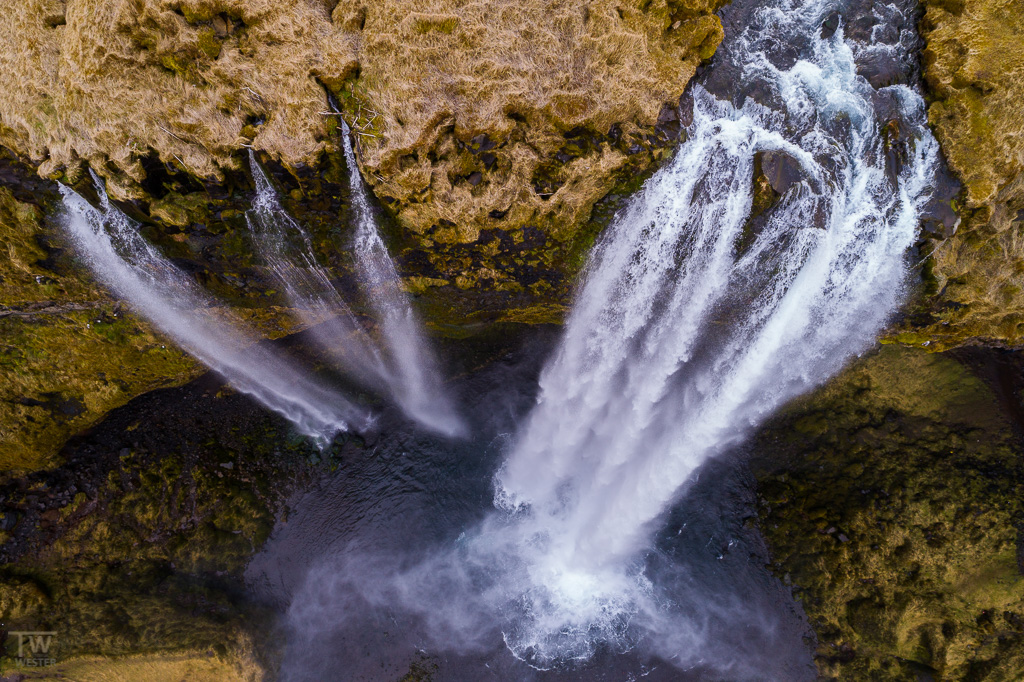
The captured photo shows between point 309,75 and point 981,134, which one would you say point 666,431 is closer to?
point 981,134

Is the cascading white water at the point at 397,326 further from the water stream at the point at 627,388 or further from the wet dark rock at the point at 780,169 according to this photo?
the wet dark rock at the point at 780,169

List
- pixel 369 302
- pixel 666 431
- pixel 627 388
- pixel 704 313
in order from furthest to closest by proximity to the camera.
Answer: pixel 666 431 < pixel 627 388 < pixel 369 302 < pixel 704 313

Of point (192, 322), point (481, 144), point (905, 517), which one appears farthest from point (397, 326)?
point (905, 517)

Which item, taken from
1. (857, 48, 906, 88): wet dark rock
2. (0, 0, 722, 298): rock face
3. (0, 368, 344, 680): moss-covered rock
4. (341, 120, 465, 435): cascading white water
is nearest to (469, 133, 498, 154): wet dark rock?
(0, 0, 722, 298): rock face

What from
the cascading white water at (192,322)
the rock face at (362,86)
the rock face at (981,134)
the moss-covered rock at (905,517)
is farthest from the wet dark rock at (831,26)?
the cascading white water at (192,322)

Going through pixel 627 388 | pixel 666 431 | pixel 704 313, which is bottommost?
pixel 666 431

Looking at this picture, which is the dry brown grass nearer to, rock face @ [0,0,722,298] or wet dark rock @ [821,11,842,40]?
rock face @ [0,0,722,298]
